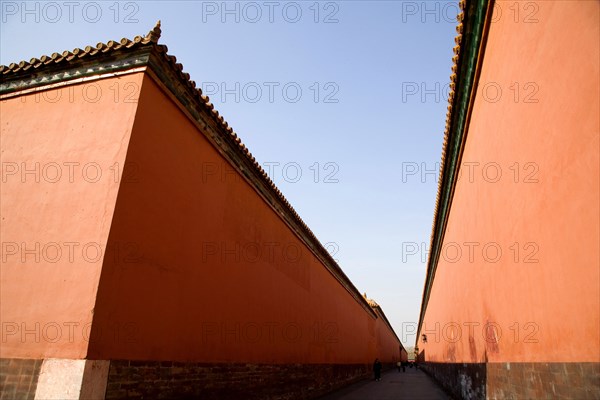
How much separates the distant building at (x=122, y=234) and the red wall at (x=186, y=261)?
0.02 m

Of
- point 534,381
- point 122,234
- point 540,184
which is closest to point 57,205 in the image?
point 122,234

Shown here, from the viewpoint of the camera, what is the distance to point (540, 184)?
3.84 m

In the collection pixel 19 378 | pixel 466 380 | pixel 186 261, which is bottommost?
pixel 466 380

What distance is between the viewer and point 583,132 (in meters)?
2.93

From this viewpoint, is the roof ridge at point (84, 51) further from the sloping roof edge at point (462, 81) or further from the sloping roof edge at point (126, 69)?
the sloping roof edge at point (462, 81)

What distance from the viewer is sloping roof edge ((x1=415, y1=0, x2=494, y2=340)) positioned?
16.9ft

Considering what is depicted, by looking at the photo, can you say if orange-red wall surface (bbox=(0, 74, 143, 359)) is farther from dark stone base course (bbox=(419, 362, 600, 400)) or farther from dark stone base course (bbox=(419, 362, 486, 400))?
dark stone base course (bbox=(419, 362, 486, 400))

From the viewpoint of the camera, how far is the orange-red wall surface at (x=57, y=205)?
3.77 meters

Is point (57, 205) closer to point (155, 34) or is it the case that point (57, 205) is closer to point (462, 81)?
point (155, 34)

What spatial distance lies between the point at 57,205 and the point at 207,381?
115 inches

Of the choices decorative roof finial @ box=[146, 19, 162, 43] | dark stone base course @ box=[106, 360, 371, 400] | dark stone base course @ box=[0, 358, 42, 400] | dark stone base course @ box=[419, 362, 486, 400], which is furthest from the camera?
dark stone base course @ box=[419, 362, 486, 400]

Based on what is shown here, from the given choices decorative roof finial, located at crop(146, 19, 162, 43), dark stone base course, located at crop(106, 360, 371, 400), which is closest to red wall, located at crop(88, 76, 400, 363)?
dark stone base course, located at crop(106, 360, 371, 400)

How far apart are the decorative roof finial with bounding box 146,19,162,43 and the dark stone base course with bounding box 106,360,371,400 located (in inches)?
137

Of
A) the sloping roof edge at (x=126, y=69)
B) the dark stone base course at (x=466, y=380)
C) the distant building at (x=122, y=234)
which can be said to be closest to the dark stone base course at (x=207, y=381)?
the distant building at (x=122, y=234)
